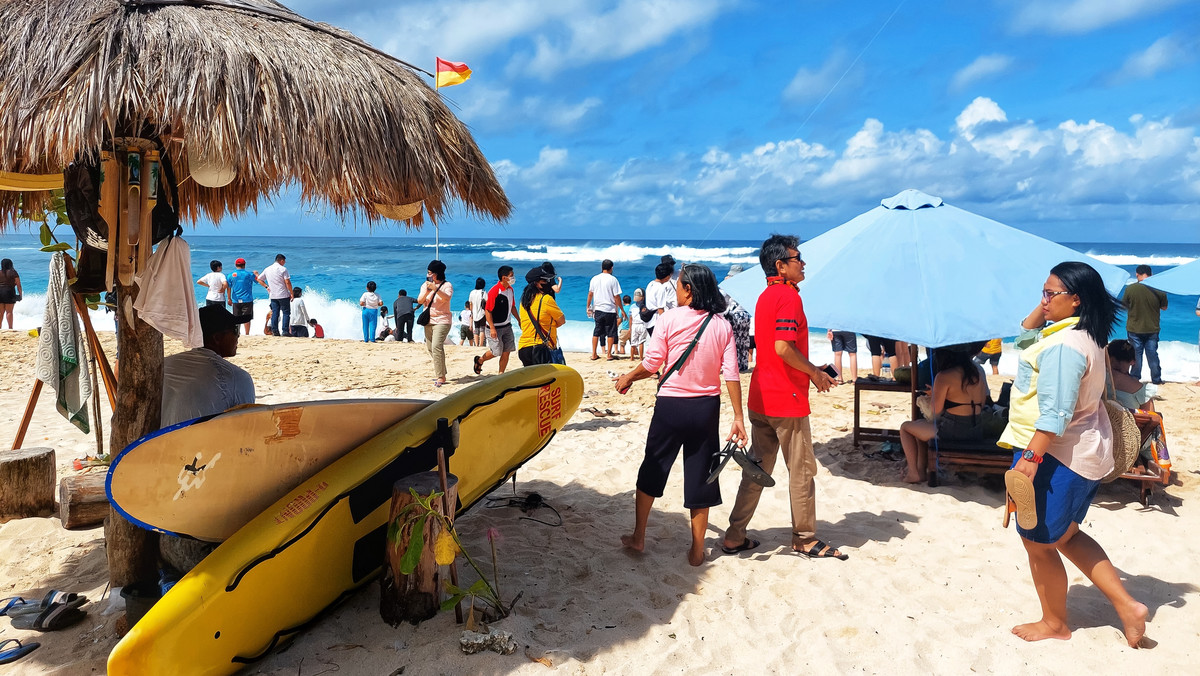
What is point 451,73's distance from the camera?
710 centimetres

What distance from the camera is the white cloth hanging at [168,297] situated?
3197 millimetres

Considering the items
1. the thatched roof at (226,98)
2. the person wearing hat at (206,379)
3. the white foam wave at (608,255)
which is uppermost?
the white foam wave at (608,255)

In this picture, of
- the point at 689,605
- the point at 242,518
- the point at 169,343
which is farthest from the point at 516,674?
the point at 169,343

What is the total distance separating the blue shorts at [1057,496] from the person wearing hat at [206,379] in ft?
11.4

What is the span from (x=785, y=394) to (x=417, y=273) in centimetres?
3810

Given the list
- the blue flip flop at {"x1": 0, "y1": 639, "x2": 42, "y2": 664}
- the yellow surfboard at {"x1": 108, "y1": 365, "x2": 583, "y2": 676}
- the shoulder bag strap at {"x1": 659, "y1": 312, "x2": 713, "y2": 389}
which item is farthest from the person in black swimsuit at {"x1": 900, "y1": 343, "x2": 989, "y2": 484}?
the blue flip flop at {"x1": 0, "y1": 639, "x2": 42, "y2": 664}

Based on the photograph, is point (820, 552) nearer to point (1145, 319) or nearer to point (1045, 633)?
point (1045, 633)

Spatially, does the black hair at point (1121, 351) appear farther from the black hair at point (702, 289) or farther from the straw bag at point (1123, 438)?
the black hair at point (702, 289)

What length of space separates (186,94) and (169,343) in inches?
414

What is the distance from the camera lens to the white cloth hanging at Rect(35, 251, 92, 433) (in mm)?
4512

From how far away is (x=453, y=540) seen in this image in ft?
10.2

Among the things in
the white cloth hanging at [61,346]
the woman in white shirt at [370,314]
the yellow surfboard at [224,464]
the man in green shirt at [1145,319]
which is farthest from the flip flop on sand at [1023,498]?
the woman in white shirt at [370,314]

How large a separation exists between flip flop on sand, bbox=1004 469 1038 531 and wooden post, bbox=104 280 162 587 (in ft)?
12.2

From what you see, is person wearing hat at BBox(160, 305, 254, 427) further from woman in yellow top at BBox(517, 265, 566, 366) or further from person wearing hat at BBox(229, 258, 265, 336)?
person wearing hat at BBox(229, 258, 265, 336)
